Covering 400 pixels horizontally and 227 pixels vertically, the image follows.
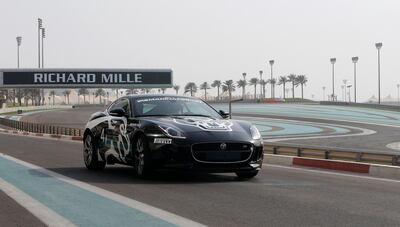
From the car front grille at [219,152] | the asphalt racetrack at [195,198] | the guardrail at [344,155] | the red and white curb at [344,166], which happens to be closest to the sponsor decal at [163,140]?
the car front grille at [219,152]

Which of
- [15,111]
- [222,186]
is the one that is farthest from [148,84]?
[222,186]

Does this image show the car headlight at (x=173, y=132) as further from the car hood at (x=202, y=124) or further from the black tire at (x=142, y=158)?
the black tire at (x=142, y=158)

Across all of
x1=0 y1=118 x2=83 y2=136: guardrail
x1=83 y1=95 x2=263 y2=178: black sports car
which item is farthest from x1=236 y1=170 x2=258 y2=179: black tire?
x1=0 y1=118 x2=83 y2=136: guardrail

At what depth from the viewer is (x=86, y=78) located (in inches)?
2726

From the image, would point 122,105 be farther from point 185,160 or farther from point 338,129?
point 338,129

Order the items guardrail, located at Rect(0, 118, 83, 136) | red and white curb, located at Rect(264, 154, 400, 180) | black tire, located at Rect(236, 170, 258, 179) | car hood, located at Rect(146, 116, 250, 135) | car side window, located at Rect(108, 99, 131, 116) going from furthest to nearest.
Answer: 1. guardrail, located at Rect(0, 118, 83, 136)
2. red and white curb, located at Rect(264, 154, 400, 180)
3. car side window, located at Rect(108, 99, 131, 116)
4. black tire, located at Rect(236, 170, 258, 179)
5. car hood, located at Rect(146, 116, 250, 135)

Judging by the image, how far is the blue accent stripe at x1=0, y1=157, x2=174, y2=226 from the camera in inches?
251

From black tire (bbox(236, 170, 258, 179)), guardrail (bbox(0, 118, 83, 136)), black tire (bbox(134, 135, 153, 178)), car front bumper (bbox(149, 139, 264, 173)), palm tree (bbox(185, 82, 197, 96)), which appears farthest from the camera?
palm tree (bbox(185, 82, 197, 96))

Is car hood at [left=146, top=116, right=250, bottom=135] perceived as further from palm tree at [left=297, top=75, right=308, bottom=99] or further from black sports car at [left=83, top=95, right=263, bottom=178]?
palm tree at [left=297, top=75, right=308, bottom=99]

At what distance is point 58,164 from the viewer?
13250mm

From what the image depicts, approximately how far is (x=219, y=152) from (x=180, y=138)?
2.12 ft

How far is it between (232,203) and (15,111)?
3893 inches

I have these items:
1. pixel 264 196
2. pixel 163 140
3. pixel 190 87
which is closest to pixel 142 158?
pixel 163 140

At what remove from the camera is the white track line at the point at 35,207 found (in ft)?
21.0
